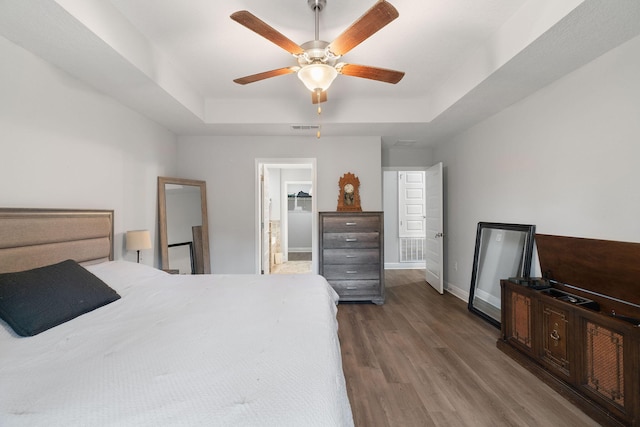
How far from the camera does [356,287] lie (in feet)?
12.5

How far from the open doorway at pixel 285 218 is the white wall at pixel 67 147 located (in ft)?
5.19

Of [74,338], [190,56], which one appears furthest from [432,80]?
[74,338]

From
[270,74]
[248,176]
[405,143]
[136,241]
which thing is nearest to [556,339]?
[270,74]

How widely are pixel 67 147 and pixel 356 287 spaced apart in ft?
10.9

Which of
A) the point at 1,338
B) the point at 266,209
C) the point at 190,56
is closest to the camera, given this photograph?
the point at 1,338

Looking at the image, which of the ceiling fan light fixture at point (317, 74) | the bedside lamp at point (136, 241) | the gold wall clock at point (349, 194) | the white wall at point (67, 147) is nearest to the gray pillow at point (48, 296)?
the white wall at point (67, 147)

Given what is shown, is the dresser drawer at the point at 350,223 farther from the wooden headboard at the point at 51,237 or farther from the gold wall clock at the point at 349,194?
the wooden headboard at the point at 51,237

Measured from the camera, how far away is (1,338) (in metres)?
1.25

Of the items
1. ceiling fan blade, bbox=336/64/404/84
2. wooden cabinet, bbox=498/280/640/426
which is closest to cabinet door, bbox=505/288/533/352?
wooden cabinet, bbox=498/280/640/426

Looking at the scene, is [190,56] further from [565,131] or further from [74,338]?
[565,131]

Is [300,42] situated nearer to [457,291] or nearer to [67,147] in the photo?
[67,147]

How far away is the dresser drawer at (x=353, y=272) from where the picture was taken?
3818 millimetres

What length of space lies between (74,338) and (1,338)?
0.31m

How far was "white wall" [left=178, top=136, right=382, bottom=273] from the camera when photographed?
4109mm
